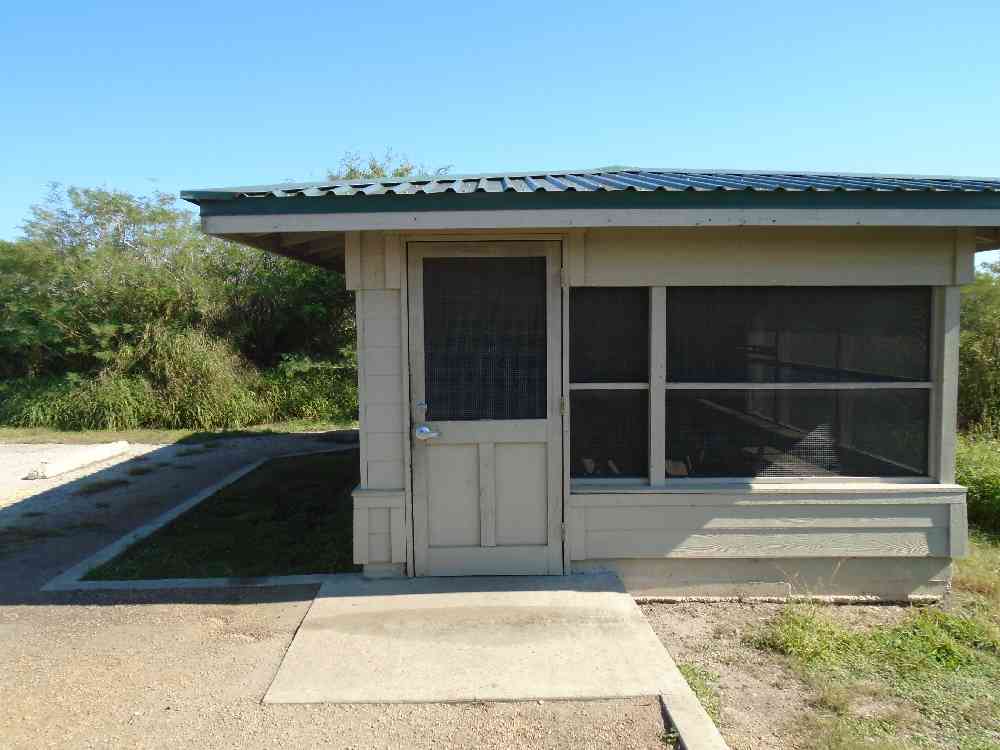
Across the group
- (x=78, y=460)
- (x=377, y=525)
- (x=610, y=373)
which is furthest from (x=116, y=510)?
(x=610, y=373)

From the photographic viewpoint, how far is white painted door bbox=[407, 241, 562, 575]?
4562 millimetres

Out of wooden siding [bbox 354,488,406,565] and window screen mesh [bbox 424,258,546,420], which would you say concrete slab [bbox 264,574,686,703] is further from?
window screen mesh [bbox 424,258,546,420]

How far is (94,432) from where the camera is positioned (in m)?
13.4

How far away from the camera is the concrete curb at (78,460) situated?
360 inches

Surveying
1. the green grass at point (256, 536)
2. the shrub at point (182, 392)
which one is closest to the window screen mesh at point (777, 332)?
the green grass at point (256, 536)

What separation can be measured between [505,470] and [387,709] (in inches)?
68.3

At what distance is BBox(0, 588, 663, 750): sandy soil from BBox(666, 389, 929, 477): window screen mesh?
6.16ft

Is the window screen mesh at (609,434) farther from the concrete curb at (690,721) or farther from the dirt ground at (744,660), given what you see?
the concrete curb at (690,721)

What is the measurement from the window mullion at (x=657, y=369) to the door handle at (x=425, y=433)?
135 cm

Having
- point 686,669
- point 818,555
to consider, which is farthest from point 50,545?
point 818,555

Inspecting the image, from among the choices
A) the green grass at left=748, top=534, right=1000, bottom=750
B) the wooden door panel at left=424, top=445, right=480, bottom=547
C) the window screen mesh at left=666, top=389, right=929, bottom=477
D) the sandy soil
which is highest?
the window screen mesh at left=666, top=389, right=929, bottom=477

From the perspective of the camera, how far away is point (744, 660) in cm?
379

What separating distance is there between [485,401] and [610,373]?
807 mm

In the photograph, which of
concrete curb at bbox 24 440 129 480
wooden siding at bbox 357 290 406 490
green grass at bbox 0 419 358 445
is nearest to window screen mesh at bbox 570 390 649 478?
wooden siding at bbox 357 290 406 490
